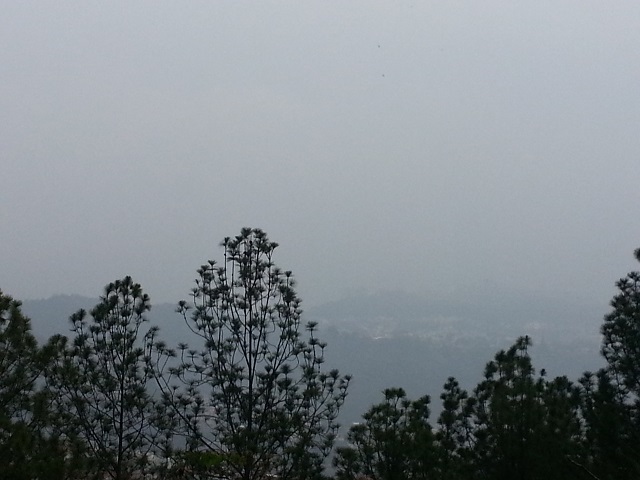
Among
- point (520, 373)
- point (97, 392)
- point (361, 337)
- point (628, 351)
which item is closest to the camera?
point (628, 351)

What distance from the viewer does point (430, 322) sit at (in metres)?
134

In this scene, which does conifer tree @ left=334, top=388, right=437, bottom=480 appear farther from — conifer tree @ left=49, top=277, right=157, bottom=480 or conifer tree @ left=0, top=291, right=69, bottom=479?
conifer tree @ left=0, top=291, right=69, bottom=479

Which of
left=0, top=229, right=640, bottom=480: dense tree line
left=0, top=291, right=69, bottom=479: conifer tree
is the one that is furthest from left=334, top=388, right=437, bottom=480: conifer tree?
left=0, top=291, right=69, bottom=479: conifer tree

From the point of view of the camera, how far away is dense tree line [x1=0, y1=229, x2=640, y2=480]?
9.52 m

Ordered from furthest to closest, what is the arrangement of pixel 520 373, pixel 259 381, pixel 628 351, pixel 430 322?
1. pixel 430 322
2. pixel 259 381
3. pixel 520 373
4. pixel 628 351

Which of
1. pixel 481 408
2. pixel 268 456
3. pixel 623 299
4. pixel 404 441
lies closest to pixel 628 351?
pixel 623 299

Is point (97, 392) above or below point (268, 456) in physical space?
above

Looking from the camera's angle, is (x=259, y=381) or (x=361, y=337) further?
(x=361, y=337)

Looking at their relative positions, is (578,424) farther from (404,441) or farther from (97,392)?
(97,392)

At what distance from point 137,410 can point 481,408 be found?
17.0 feet

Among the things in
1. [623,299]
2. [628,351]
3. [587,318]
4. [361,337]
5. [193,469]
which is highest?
[587,318]

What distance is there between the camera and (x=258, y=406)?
1212cm

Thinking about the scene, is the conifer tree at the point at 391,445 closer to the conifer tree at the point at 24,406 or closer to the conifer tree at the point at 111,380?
the conifer tree at the point at 111,380

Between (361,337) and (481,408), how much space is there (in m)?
55.1
